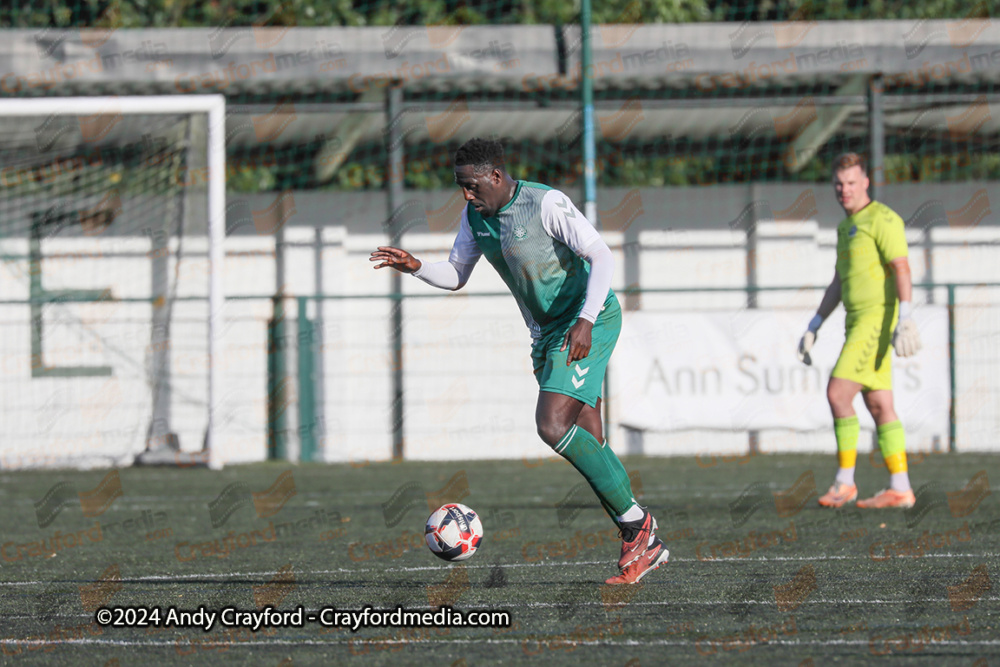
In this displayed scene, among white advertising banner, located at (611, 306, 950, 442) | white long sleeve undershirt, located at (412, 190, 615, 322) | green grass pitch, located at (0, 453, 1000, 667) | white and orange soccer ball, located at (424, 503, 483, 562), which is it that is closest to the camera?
green grass pitch, located at (0, 453, 1000, 667)

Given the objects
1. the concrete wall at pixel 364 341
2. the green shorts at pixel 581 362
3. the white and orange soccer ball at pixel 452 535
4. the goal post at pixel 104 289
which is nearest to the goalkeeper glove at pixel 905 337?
the green shorts at pixel 581 362

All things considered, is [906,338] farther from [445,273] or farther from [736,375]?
[736,375]

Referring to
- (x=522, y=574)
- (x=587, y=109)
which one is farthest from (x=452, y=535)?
(x=587, y=109)

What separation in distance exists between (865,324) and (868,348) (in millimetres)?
151

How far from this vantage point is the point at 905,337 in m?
7.44

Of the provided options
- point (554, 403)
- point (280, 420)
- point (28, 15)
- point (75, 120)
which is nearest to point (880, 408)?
point (554, 403)

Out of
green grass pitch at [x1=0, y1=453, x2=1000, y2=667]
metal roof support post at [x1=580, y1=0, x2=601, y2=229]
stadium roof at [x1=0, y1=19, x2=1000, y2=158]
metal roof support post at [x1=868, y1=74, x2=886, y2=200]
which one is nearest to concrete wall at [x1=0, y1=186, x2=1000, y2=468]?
metal roof support post at [x1=580, y1=0, x2=601, y2=229]

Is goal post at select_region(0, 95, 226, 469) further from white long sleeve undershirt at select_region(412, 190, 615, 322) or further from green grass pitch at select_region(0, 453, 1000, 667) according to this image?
white long sleeve undershirt at select_region(412, 190, 615, 322)

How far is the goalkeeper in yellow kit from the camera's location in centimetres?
789

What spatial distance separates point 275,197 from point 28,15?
5.53 metres

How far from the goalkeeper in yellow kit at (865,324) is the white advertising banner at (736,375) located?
5.32 metres

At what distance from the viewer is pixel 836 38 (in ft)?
45.7

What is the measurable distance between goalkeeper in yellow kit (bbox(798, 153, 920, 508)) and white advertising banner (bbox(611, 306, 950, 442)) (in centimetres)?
532

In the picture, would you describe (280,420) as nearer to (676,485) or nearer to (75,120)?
(75,120)
